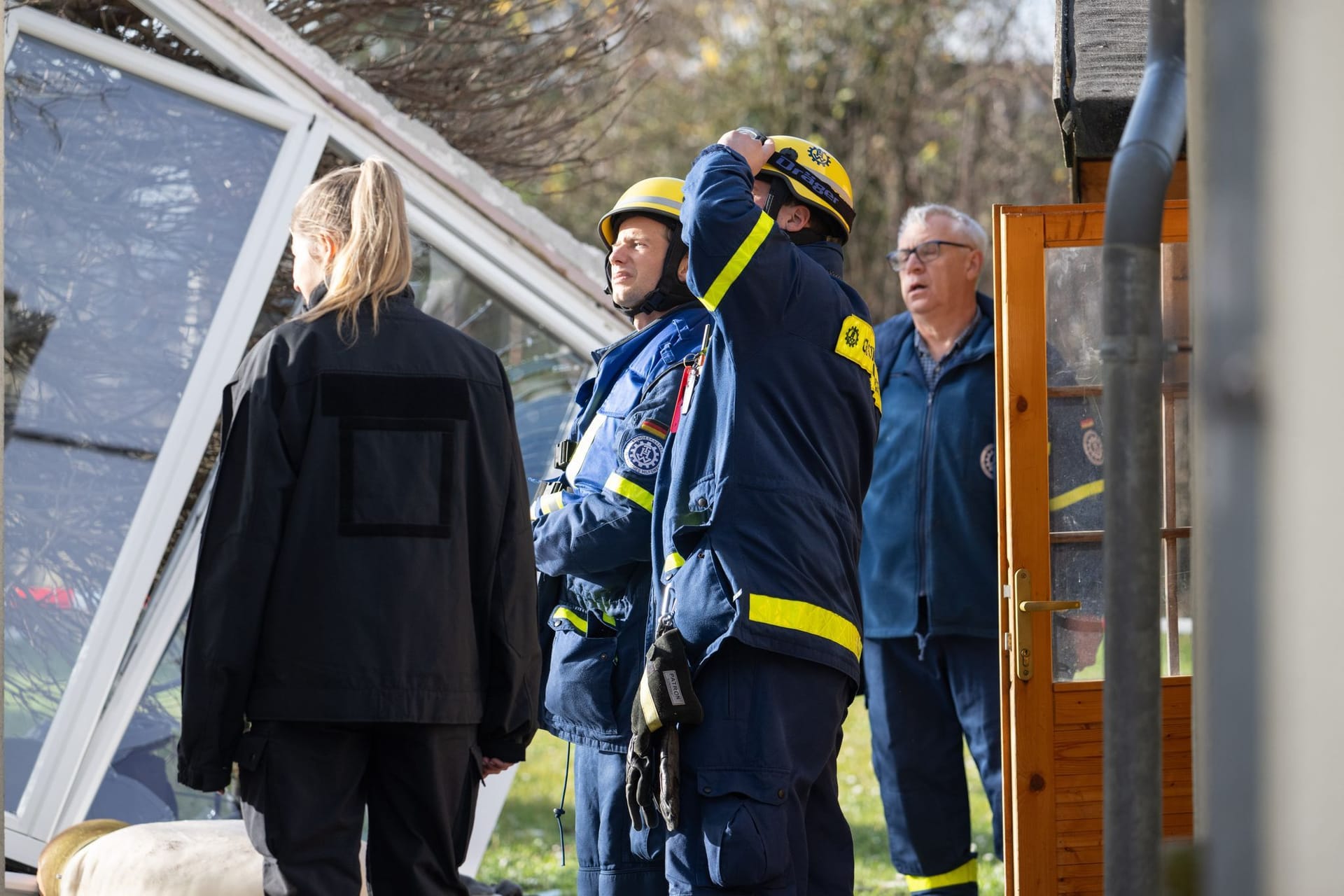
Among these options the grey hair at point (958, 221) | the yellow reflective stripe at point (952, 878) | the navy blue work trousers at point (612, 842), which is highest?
the grey hair at point (958, 221)

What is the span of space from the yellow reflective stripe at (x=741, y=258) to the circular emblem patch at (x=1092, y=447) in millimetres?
1343

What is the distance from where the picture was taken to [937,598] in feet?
15.9

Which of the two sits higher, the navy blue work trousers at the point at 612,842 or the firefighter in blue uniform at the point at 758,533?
the firefighter in blue uniform at the point at 758,533

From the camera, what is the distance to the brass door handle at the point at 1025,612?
3930 millimetres

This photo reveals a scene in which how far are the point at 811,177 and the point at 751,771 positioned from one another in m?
1.36

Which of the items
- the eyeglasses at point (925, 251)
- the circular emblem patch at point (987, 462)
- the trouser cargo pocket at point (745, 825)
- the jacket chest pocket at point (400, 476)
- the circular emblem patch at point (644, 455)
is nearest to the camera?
the trouser cargo pocket at point (745, 825)

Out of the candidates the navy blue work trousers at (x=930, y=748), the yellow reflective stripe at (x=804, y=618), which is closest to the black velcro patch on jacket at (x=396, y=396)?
the yellow reflective stripe at (x=804, y=618)

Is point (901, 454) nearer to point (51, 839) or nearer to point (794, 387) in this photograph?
point (794, 387)

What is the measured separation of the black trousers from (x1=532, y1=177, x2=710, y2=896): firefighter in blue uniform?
0.41 metres

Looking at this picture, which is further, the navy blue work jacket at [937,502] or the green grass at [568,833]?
the green grass at [568,833]

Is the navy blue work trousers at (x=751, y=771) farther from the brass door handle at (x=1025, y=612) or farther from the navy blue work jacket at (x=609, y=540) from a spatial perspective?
the brass door handle at (x=1025, y=612)

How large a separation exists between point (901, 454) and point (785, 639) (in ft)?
6.95

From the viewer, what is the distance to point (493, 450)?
3.21 metres

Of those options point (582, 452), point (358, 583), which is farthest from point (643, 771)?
point (582, 452)
